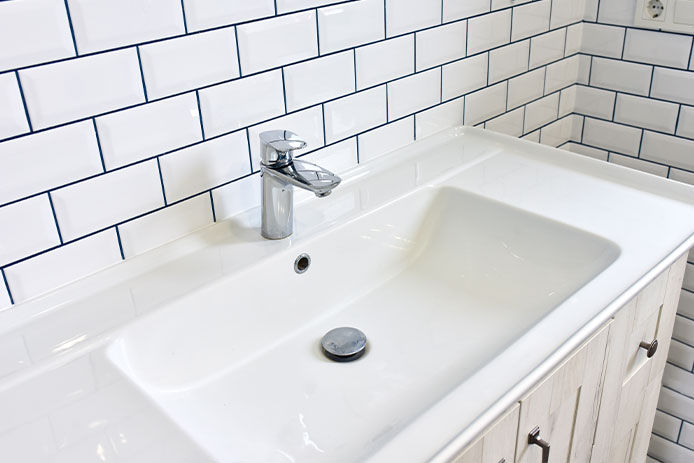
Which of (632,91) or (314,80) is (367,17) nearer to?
(314,80)

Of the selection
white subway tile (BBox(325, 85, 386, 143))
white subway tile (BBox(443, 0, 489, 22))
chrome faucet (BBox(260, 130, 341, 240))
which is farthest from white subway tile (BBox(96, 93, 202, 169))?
white subway tile (BBox(443, 0, 489, 22))

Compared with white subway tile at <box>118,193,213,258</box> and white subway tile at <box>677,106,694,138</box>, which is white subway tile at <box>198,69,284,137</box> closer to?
white subway tile at <box>118,193,213,258</box>

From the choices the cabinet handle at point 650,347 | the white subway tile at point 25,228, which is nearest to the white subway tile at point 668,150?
the cabinet handle at point 650,347

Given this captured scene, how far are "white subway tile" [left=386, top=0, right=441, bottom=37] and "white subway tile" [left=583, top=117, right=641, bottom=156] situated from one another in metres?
0.55

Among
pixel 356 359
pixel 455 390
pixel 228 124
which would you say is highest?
pixel 228 124

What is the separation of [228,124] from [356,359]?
38 centimetres

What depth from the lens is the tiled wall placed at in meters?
0.80

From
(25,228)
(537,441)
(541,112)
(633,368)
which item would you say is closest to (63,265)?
(25,228)

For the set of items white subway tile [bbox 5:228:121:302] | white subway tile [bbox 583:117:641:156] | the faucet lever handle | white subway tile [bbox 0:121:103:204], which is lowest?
white subway tile [bbox 583:117:641:156]

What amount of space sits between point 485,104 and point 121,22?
797mm

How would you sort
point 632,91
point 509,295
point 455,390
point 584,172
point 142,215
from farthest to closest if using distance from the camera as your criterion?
point 632,91, point 584,172, point 509,295, point 142,215, point 455,390

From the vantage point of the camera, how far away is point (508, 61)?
1.40 meters

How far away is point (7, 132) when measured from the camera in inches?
30.5

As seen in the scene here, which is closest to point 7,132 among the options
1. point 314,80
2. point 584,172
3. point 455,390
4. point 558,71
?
point 314,80
